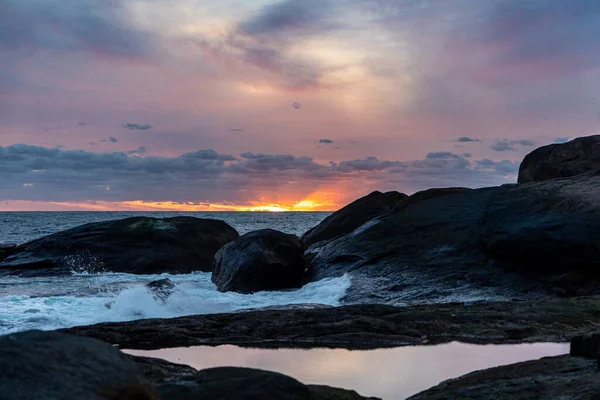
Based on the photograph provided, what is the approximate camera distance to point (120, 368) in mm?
4141

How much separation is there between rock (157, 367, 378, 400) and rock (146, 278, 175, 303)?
1133 centimetres

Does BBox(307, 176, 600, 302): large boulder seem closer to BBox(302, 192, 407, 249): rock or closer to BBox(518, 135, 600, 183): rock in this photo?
BBox(518, 135, 600, 183): rock

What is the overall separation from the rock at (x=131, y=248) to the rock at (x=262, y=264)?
8539mm

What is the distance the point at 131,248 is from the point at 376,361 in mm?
24886

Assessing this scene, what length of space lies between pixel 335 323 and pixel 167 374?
5.10 m

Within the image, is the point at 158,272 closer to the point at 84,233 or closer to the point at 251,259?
the point at 84,233

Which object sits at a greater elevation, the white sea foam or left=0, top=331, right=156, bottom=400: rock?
left=0, top=331, right=156, bottom=400: rock

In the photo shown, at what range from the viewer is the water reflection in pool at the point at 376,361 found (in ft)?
24.7

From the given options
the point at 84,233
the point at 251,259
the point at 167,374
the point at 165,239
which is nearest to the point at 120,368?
the point at 167,374

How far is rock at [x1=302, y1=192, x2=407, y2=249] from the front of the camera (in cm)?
2585

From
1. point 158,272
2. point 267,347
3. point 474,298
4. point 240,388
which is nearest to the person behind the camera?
point 240,388

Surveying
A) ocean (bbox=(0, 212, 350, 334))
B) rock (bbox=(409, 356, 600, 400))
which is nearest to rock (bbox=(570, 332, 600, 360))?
rock (bbox=(409, 356, 600, 400))

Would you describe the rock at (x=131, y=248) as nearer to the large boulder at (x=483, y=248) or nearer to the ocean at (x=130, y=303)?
the ocean at (x=130, y=303)

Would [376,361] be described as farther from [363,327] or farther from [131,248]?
[131,248]
